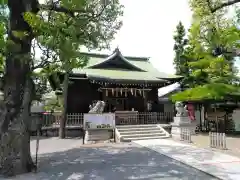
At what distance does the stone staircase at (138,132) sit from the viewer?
51.6 feet

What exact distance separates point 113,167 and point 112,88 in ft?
40.1

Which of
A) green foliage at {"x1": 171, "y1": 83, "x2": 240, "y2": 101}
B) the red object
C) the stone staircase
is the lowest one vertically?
the stone staircase

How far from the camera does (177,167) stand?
8.52 m

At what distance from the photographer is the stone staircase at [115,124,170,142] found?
15.7m

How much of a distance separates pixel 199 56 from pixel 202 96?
542 centimetres

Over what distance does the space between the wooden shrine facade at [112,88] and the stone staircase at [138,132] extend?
4174 mm

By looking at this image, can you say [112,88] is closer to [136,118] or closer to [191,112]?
[136,118]

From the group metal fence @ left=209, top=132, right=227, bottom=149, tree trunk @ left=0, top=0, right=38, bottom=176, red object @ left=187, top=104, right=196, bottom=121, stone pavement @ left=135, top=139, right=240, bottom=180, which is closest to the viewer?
stone pavement @ left=135, top=139, right=240, bottom=180

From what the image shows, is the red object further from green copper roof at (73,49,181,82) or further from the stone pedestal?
the stone pedestal

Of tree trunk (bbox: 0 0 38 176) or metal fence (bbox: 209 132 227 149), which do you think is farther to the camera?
metal fence (bbox: 209 132 227 149)

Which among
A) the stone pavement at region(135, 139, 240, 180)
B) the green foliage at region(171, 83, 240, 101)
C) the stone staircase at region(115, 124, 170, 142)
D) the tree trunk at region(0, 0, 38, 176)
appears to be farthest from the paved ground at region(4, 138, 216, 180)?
the green foliage at region(171, 83, 240, 101)

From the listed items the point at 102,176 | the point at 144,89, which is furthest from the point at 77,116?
the point at 102,176

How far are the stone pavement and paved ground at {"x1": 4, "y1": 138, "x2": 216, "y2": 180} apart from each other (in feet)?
1.18

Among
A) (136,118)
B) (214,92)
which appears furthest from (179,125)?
(136,118)
